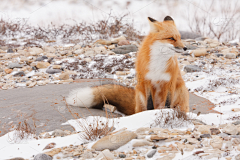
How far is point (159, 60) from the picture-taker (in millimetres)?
3602

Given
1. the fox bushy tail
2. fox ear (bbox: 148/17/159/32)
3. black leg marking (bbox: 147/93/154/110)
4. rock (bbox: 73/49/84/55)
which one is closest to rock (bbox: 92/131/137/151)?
black leg marking (bbox: 147/93/154/110)

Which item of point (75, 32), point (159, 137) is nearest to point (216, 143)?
point (159, 137)

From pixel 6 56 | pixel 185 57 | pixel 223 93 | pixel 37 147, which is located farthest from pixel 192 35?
pixel 37 147

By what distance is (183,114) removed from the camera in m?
3.24

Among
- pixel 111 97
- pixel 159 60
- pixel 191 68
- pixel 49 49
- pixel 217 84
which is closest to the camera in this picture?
pixel 159 60

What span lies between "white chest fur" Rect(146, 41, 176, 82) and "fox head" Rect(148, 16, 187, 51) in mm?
68

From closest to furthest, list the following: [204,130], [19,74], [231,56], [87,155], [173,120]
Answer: [87,155] < [204,130] < [173,120] < [19,74] < [231,56]

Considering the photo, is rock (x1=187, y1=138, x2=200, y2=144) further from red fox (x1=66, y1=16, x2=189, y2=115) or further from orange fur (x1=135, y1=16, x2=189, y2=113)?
orange fur (x1=135, y1=16, x2=189, y2=113)

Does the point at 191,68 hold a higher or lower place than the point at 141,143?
higher

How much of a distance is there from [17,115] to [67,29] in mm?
10851

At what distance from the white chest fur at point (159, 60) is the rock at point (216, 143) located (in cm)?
149

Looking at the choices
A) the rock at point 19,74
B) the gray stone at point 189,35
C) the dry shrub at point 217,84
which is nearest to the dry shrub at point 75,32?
the gray stone at point 189,35

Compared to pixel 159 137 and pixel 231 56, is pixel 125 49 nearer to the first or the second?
pixel 231 56

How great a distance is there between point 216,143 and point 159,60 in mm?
1669
